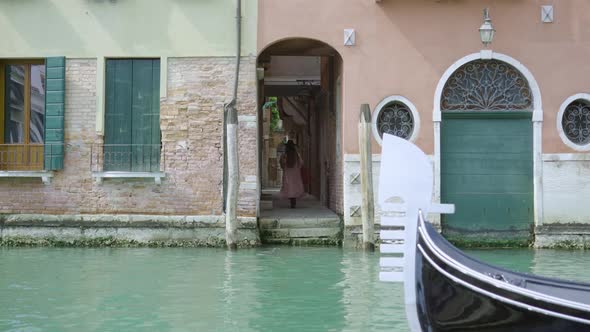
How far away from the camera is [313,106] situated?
1662cm

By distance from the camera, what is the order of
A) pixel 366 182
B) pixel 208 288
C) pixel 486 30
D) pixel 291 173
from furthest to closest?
pixel 291 173 < pixel 486 30 < pixel 366 182 < pixel 208 288

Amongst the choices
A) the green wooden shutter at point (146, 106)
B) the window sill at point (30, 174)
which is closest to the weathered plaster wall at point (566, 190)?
the green wooden shutter at point (146, 106)

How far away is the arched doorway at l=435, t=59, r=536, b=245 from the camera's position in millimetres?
10062

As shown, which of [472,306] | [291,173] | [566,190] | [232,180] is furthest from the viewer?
[291,173]

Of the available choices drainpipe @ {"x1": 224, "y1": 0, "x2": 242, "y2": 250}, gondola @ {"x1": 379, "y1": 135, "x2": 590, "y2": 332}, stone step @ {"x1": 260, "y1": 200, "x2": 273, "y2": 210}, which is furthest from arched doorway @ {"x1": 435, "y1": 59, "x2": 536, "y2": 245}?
gondola @ {"x1": 379, "y1": 135, "x2": 590, "y2": 332}

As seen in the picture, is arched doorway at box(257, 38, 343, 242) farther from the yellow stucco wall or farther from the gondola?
the gondola

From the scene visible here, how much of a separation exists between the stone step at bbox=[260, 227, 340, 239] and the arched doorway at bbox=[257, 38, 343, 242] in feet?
0.05

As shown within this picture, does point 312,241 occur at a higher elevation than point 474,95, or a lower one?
lower

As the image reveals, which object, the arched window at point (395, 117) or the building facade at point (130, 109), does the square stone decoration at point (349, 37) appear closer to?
the arched window at point (395, 117)

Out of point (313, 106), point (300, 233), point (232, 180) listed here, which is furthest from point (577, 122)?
point (313, 106)

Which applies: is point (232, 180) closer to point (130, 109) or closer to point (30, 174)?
point (130, 109)

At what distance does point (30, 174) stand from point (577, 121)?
702cm

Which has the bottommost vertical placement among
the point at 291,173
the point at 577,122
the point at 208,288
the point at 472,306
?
the point at 208,288

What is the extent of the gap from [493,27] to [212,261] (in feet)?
15.1
